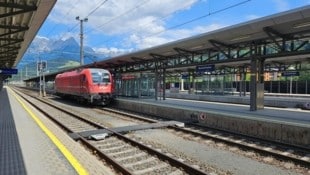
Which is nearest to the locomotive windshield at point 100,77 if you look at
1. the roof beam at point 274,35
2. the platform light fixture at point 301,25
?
the roof beam at point 274,35

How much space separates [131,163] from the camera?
9.38 m

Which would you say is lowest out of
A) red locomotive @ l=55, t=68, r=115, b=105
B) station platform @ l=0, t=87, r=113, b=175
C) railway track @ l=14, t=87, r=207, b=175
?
railway track @ l=14, t=87, r=207, b=175

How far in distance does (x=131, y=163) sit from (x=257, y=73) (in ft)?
32.6

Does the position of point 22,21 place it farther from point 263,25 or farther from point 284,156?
point 284,156

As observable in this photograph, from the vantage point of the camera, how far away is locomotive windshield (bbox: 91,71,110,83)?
2755 centimetres

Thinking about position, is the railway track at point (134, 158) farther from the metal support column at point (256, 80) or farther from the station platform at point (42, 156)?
the metal support column at point (256, 80)

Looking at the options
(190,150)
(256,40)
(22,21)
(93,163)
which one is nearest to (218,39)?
(256,40)

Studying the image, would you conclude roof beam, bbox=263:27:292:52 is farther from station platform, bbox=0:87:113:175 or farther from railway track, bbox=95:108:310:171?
station platform, bbox=0:87:113:175

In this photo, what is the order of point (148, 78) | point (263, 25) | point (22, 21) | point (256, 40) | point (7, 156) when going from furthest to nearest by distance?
point (148, 78)
point (22, 21)
point (256, 40)
point (263, 25)
point (7, 156)

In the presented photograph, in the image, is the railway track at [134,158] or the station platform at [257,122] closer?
the railway track at [134,158]

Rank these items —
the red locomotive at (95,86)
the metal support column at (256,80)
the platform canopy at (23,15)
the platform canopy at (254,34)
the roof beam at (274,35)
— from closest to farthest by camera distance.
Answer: the platform canopy at (254,34), the platform canopy at (23,15), the roof beam at (274,35), the metal support column at (256,80), the red locomotive at (95,86)

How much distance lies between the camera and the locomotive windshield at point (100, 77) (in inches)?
1085

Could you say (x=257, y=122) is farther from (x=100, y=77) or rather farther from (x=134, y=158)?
(x=100, y=77)

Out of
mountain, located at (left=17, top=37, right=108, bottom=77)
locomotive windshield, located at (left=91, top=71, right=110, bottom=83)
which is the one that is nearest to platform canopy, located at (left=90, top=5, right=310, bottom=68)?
locomotive windshield, located at (left=91, top=71, right=110, bottom=83)
